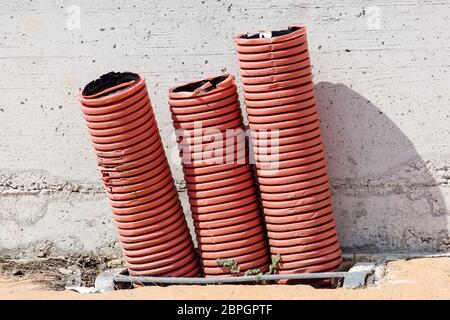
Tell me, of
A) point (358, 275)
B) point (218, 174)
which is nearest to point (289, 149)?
point (218, 174)

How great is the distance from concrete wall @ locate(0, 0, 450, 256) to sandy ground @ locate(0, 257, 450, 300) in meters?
0.37

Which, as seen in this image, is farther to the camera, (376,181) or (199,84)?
(376,181)

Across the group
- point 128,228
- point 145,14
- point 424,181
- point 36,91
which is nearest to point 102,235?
point 128,228

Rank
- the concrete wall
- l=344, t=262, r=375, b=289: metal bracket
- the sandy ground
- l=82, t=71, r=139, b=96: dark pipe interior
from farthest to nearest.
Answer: the concrete wall → l=82, t=71, r=139, b=96: dark pipe interior → l=344, t=262, r=375, b=289: metal bracket → the sandy ground

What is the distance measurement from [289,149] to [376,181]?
29.5 inches

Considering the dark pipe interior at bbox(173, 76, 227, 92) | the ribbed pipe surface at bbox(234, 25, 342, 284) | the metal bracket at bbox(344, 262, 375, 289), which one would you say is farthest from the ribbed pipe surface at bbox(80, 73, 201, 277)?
the metal bracket at bbox(344, 262, 375, 289)

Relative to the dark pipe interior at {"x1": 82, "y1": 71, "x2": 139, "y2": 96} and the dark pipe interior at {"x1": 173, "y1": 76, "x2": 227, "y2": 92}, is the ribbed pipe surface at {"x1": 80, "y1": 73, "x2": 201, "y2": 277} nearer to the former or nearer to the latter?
the dark pipe interior at {"x1": 82, "y1": 71, "x2": 139, "y2": 96}

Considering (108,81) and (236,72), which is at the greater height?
(108,81)

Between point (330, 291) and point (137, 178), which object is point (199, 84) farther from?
point (330, 291)

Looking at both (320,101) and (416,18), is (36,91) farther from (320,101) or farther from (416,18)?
(416,18)

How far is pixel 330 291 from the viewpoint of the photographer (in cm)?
662

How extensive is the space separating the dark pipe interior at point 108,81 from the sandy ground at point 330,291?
4.21ft

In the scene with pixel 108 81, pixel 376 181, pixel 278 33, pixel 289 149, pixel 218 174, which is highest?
pixel 278 33

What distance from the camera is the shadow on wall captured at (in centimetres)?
721
